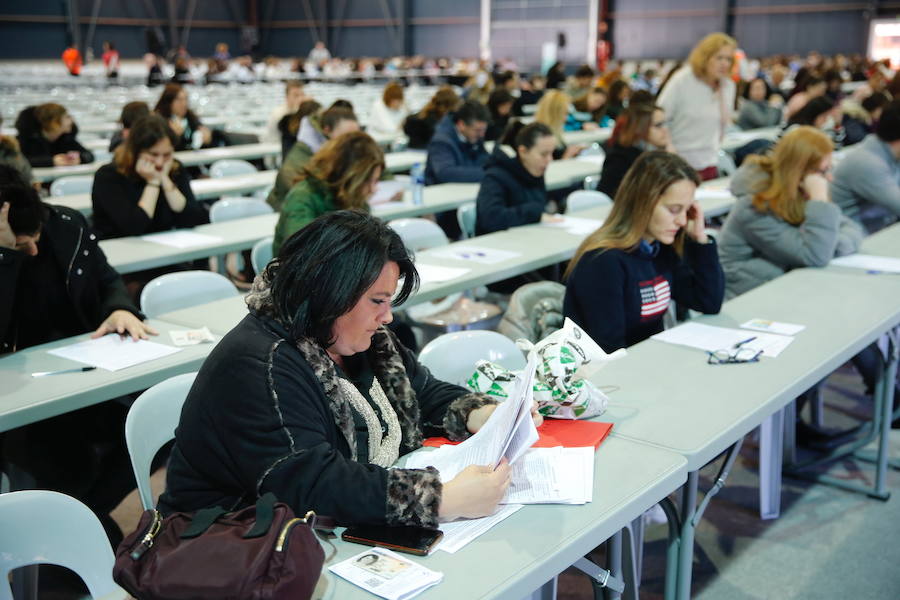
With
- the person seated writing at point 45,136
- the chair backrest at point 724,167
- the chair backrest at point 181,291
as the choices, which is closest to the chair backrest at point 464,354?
the chair backrest at point 181,291

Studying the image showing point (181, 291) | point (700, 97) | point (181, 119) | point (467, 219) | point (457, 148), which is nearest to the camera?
point (181, 291)

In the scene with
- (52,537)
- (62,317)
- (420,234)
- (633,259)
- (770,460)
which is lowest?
(770,460)

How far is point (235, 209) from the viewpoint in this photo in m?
4.92

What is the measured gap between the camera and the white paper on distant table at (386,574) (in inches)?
55.2

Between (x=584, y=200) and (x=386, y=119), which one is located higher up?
(x=386, y=119)

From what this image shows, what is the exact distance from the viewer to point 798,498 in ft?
10.6

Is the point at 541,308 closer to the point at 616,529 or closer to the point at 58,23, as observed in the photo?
the point at 616,529

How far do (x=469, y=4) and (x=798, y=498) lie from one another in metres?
25.1

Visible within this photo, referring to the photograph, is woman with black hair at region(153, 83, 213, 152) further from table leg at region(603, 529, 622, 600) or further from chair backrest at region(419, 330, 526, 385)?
table leg at region(603, 529, 622, 600)

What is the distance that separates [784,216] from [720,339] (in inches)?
47.5

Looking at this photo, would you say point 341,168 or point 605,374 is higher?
point 341,168

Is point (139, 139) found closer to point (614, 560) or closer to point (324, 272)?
point (324, 272)

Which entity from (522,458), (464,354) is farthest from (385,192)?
(522,458)

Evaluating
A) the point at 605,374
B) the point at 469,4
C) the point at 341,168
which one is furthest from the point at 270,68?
the point at 605,374
